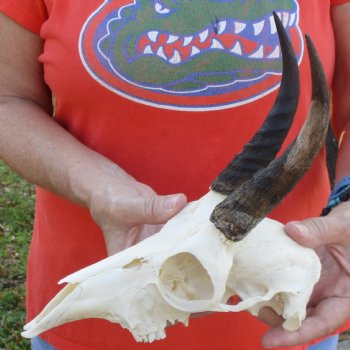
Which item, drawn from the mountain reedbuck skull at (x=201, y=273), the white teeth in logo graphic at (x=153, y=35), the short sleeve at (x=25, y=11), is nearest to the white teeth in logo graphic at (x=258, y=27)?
the white teeth in logo graphic at (x=153, y=35)

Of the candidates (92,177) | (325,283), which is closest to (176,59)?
(92,177)

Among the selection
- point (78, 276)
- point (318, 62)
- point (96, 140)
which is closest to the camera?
point (318, 62)

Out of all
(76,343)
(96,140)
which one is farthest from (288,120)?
(76,343)

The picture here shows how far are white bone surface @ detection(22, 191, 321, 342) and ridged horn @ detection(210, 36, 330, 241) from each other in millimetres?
73

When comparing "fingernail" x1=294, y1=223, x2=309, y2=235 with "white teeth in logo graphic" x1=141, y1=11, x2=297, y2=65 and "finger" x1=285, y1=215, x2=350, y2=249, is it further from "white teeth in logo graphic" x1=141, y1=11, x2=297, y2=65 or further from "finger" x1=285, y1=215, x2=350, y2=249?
"white teeth in logo graphic" x1=141, y1=11, x2=297, y2=65

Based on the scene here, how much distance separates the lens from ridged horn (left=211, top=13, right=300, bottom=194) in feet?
3.70

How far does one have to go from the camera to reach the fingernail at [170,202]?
145 centimetres

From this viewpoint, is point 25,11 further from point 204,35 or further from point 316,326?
point 316,326

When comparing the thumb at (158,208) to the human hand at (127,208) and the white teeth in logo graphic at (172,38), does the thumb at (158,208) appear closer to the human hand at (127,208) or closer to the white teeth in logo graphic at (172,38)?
the human hand at (127,208)

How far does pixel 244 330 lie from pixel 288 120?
839 mm

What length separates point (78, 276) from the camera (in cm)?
143

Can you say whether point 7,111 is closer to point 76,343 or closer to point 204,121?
point 204,121

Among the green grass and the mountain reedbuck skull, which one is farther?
the green grass

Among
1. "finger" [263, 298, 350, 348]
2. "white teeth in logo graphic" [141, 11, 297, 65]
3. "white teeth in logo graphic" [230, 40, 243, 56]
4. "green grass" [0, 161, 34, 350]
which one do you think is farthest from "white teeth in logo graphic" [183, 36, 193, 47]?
"green grass" [0, 161, 34, 350]
